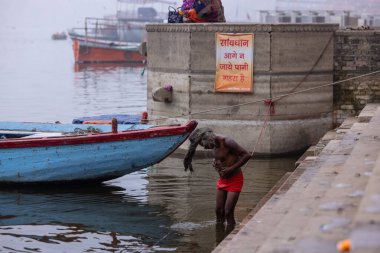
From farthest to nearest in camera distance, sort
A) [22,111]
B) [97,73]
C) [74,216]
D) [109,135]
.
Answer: [97,73]
[22,111]
[109,135]
[74,216]

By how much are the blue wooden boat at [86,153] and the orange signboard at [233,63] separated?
3.25 meters

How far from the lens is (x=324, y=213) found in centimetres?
630

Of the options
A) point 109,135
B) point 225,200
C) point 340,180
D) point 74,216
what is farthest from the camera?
point 109,135

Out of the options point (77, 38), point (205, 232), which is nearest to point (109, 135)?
point (205, 232)

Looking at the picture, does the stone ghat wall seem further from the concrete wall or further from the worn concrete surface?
the worn concrete surface

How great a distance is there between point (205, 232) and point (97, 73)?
48.2m

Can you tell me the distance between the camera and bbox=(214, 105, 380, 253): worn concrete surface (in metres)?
5.44

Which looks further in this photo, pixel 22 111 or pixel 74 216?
pixel 22 111

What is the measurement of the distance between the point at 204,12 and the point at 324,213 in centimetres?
1132

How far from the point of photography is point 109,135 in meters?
12.9

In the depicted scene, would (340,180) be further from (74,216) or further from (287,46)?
(287,46)

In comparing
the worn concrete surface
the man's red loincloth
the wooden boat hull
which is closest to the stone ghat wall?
the worn concrete surface

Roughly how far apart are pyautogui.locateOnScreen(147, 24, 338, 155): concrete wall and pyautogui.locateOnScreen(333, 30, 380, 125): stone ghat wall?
22 centimetres

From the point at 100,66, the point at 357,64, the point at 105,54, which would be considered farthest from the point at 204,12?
the point at 105,54
